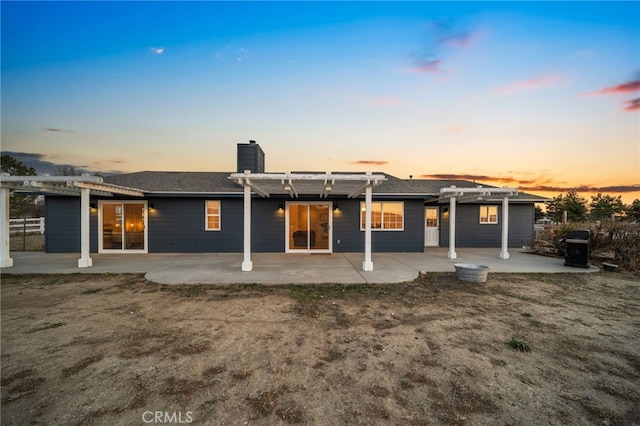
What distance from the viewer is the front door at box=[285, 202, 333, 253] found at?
10906mm

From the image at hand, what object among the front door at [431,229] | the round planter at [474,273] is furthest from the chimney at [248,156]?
the round planter at [474,273]

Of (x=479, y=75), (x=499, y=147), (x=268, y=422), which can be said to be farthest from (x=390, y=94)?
(x=268, y=422)

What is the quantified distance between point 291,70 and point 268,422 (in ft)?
35.6

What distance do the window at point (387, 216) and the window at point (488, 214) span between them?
489cm

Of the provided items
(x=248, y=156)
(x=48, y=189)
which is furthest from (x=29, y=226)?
(x=248, y=156)

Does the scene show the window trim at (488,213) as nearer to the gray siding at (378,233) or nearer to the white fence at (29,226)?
the gray siding at (378,233)

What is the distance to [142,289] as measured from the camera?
582cm

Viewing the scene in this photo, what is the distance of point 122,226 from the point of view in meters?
10.6

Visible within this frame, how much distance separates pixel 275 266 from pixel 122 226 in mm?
7451

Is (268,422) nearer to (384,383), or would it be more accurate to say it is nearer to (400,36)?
(384,383)

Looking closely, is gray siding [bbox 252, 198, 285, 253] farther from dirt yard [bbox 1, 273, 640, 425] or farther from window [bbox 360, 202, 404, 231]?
dirt yard [bbox 1, 273, 640, 425]

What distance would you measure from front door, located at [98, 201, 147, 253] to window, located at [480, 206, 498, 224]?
15778 mm

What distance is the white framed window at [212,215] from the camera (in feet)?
35.5

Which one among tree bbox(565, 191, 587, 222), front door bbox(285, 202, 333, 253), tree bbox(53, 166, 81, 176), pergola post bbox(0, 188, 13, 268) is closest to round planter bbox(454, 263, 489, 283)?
front door bbox(285, 202, 333, 253)
